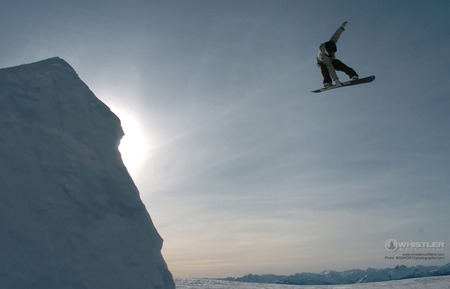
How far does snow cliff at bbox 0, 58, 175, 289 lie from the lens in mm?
5816

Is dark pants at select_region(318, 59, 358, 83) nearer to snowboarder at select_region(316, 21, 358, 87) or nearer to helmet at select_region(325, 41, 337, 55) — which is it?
snowboarder at select_region(316, 21, 358, 87)

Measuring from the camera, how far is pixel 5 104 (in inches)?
277

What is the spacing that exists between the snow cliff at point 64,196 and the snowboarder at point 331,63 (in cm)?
966

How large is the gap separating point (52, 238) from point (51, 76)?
14.8 feet

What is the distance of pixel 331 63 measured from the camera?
1314 centimetres

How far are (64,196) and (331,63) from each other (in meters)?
12.1

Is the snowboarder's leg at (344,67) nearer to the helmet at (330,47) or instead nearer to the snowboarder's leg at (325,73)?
the snowboarder's leg at (325,73)

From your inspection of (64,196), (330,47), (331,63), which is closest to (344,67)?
(331,63)

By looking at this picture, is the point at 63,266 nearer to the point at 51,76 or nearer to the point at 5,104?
the point at 5,104

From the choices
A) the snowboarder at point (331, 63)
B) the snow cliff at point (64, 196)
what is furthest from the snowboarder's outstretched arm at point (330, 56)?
the snow cliff at point (64, 196)

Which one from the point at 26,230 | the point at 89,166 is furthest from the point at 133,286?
the point at 89,166

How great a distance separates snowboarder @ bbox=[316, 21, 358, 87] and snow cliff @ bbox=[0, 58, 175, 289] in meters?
9.66

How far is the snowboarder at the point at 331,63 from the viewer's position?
12148 millimetres

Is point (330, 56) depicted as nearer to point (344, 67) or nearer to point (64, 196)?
point (344, 67)
